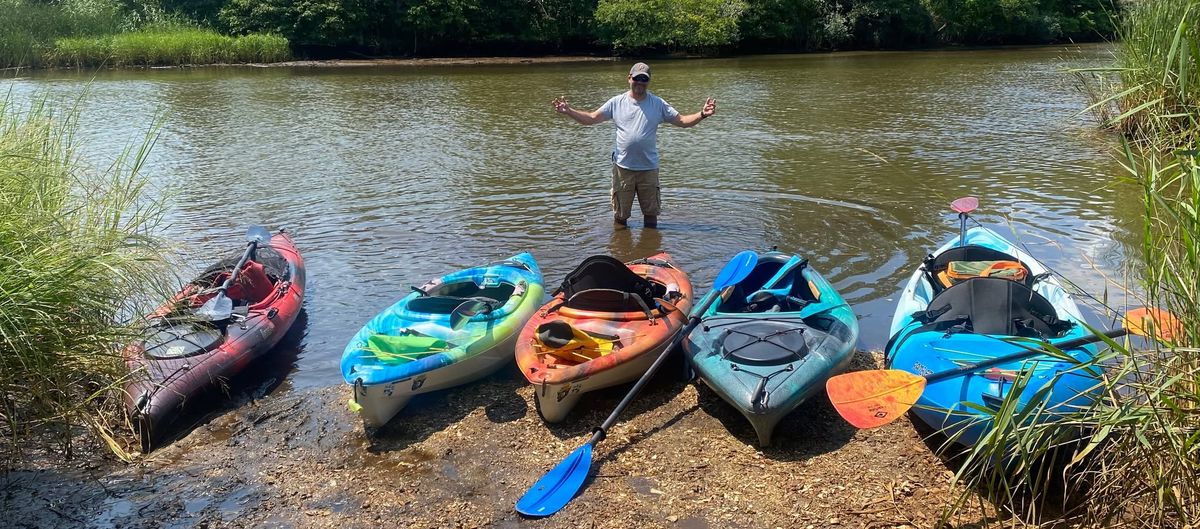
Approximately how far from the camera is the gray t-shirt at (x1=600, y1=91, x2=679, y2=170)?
24.8ft

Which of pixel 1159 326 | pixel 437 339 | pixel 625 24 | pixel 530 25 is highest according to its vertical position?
pixel 530 25

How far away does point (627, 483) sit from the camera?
4.16 m

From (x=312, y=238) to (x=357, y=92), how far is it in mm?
14866

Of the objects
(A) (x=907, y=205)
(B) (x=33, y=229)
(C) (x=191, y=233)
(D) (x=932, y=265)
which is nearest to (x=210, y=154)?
Result: (C) (x=191, y=233)

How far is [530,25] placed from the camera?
38.1m

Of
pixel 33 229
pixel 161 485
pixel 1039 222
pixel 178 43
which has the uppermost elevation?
pixel 178 43

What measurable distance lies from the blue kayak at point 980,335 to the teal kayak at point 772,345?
0.42 metres

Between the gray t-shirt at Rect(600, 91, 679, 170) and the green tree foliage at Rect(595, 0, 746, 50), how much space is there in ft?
92.4

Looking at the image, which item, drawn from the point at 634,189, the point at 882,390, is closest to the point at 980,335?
the point at 882,390

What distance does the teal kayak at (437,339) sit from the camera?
468cm

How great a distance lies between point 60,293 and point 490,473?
2.39m

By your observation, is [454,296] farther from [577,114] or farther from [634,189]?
[634,189]

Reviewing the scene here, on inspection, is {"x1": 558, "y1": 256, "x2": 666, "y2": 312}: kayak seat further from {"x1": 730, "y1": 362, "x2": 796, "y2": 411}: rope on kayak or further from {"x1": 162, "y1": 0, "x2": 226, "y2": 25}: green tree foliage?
{"x1": 162, "y1": 0, "x2": 226, "y2": 25}: green tree foliage

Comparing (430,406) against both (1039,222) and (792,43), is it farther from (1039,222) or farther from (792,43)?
(792,43)
